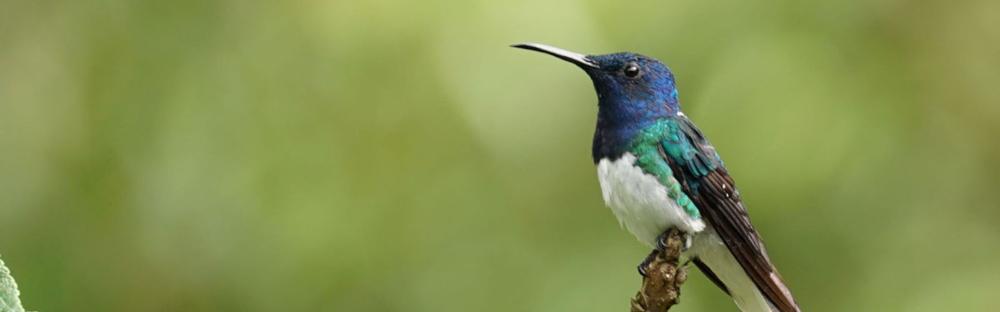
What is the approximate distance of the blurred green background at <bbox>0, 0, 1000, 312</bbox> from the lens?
3713 millimetres

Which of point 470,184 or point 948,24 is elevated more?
point 948,24

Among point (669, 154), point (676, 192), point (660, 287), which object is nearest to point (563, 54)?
point (669, 154)

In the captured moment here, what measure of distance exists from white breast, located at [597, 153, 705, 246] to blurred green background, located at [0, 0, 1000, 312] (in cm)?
86

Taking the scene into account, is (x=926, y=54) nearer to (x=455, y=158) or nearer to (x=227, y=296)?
(x=455, y=158)

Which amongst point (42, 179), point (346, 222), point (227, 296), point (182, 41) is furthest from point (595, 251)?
point (42, 179)

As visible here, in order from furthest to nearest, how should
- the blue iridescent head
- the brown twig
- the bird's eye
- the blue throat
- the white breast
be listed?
the bird's eye → the blue iridescent head → the blue throat → the white breast → the brown twig

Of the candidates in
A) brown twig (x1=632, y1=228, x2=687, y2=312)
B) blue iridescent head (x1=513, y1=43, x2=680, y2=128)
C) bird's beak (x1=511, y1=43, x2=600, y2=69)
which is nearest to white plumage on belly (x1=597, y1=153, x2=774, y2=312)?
blue iridescent head (x1=513, y1=43, x2=680, y2=128)

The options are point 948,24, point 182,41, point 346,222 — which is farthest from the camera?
point 948,24

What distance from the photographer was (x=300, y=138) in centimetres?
384

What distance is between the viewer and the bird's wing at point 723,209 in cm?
287

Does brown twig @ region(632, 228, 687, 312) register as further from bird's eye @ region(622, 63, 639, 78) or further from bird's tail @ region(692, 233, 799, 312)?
bird's eye @ region(622, 63, 639, 78)

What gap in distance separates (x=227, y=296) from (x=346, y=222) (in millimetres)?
471

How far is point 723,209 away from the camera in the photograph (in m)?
2.88

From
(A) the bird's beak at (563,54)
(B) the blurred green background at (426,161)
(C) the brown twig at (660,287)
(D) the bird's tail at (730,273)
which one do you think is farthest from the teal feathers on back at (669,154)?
(B) the blurred green background at (426,161)
